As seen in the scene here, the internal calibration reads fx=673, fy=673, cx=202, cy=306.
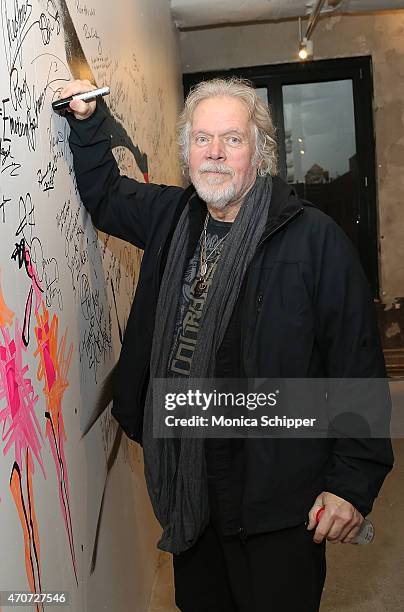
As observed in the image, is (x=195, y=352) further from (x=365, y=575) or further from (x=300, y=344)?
(x=365, y=575)

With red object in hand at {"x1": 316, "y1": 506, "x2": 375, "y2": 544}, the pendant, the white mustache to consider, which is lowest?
red object in hand at {"x1": 316, "y1": 506, "x2": 375, "y2": 544}

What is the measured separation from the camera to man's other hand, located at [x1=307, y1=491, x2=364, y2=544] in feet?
4.77

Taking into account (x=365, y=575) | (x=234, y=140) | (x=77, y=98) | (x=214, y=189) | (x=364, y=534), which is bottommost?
(x=365, y=575)

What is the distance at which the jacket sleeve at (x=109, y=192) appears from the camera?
1.58m

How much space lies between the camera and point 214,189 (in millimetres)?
1538

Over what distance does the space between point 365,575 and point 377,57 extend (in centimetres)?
411

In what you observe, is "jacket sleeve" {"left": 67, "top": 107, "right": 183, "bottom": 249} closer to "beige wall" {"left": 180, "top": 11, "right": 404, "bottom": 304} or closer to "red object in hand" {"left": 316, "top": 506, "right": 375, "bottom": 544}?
"red object in hand" {"left": 316, "top": 506, "right": 375, "bottom": 544}

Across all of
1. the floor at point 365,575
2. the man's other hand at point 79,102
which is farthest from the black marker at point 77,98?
the floor at point 365,575

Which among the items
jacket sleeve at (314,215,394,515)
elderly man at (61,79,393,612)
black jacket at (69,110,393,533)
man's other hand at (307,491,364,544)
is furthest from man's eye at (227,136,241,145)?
man's other hand at (307,491,364,544)

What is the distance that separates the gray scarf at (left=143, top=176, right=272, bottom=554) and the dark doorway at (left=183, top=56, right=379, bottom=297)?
158 inches

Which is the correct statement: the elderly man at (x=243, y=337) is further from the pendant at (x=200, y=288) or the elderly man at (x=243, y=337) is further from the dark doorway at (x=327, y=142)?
the dark doorway at (x=327, y=142)

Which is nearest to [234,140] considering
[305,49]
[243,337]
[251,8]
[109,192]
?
[109,192]
